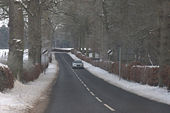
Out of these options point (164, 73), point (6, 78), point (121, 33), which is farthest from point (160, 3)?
point (121, 33)

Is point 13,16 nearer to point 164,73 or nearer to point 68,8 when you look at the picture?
point 164,73

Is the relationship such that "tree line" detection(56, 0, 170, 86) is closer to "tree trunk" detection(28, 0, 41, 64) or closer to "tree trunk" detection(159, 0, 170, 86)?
"tree trunk" detection(159, 0, 170, 86)

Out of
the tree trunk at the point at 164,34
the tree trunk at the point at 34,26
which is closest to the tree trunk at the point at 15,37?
the tree trunk at the point at 164,34

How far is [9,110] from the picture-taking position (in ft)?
40.6

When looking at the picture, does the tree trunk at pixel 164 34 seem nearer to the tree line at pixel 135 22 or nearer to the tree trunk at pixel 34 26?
the tree line at pixel 135 22

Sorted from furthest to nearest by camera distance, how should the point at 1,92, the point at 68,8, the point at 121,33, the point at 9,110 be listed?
the point at 121,33 < the point at 68,8 < the point at 1,92 < the point at 9,110

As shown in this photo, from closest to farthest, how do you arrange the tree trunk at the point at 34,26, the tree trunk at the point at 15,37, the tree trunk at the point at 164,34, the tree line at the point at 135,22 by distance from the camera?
the tree trunk at the point at 15,37 < the tree trunk at the point at 164,34 < the tree line at the point at 135,22 < the tree trunk at the point at 34,26

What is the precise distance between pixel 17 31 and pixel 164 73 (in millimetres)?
9889

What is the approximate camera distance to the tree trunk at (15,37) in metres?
23.1

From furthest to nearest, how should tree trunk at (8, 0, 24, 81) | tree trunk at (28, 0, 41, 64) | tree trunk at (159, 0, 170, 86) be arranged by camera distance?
tree trunk at (28, 0, 41, 64), tree trunk at (159, 0, 170, 86), tree trunk at (8, 0, 24, 81)

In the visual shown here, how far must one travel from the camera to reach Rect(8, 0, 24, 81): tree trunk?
909 inches

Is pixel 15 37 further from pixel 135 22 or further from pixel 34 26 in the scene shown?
pixel 135 22

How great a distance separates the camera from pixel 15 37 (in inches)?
912

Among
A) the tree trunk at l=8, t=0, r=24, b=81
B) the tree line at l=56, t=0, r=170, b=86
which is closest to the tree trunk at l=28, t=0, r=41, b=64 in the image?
the tree line at l=56, t=0, r=170, b=86
